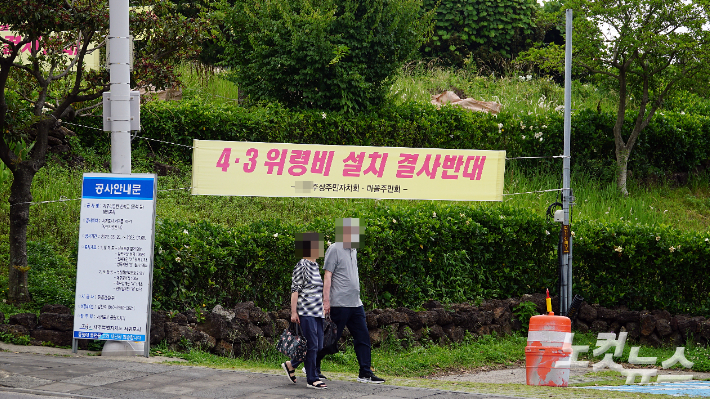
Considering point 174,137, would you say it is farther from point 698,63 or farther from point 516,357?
point 698,63

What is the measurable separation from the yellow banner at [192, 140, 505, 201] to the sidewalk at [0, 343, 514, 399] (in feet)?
10.4

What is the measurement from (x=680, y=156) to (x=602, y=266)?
6620 mm

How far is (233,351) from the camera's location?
8.63 meters

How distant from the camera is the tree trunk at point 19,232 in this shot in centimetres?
909

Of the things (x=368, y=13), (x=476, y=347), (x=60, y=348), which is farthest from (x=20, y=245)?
(x=368, y=13)

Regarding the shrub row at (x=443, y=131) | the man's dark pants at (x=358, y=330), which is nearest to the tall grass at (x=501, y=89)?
the shrub row at (x=443, y=131)

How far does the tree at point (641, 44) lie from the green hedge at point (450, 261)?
424cm

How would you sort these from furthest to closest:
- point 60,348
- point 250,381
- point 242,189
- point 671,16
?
point 671,16 → point 242,189 → point 60,348 → point 250,381

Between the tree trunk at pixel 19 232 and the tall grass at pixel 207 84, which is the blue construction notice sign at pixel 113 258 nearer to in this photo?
the tree trunk at pixel 19 232

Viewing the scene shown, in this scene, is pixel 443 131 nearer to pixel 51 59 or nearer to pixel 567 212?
pixel 567 212

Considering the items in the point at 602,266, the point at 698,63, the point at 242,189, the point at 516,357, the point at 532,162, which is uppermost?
the point at 698,63

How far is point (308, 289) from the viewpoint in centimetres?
653

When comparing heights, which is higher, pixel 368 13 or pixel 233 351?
pixel 368 13

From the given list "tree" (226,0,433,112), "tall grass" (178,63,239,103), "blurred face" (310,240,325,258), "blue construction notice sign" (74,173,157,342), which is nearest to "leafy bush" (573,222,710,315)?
"tree" (226,0,433,112)
